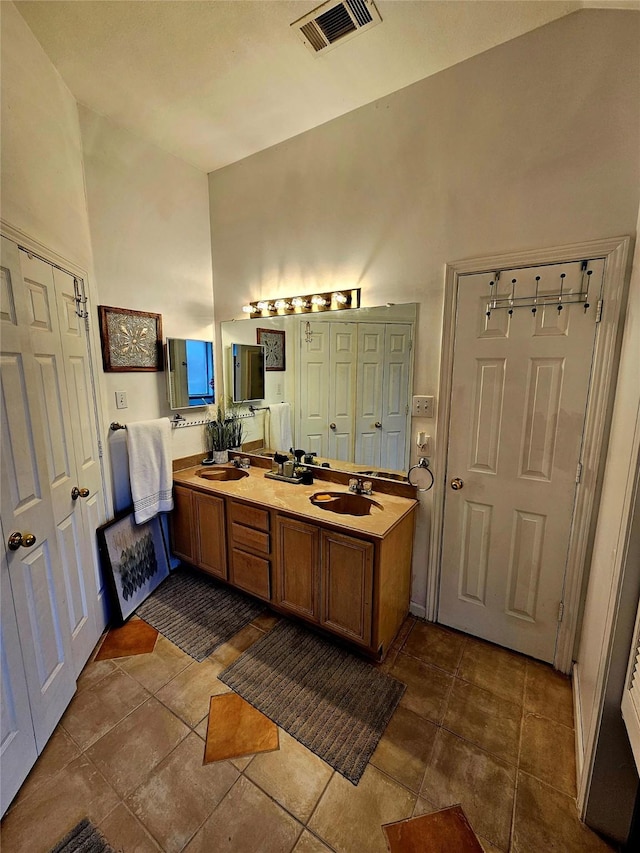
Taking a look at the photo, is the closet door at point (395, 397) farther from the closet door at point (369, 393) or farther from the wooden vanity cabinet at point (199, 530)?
the wooden vanity cabinet at point (199, 530)

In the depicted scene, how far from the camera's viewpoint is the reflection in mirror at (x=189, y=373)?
2.57m

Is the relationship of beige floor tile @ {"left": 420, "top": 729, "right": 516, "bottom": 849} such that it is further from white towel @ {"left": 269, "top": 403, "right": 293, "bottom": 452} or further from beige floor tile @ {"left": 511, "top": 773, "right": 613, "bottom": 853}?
white towel @ {"left": 269, "top": 403, "right": 293, "bottom": 452}

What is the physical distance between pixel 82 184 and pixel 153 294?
2.23ft

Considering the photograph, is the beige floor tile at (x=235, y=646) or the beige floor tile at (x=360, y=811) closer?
the beige floor tile at (x=360, y=811)

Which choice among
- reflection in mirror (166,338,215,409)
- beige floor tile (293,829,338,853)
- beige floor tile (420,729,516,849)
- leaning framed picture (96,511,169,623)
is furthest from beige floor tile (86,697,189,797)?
reflection in mirror (166,338,215,409)

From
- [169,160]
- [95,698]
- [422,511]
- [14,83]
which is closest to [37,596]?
[95,698]

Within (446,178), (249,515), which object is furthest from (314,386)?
(446,178)

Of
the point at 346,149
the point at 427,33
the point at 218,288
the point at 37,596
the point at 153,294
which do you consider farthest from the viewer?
the point at 218,288

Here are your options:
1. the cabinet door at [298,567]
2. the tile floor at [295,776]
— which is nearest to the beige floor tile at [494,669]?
the tile floor at [295,776]

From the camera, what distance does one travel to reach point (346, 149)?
213 cm

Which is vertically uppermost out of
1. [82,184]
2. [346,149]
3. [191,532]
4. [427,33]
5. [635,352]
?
[427,33]

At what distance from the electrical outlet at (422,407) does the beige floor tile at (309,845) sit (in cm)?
183

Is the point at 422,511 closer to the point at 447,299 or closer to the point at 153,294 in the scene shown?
the point at 447,299

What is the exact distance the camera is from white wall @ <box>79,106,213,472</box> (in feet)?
6.98
